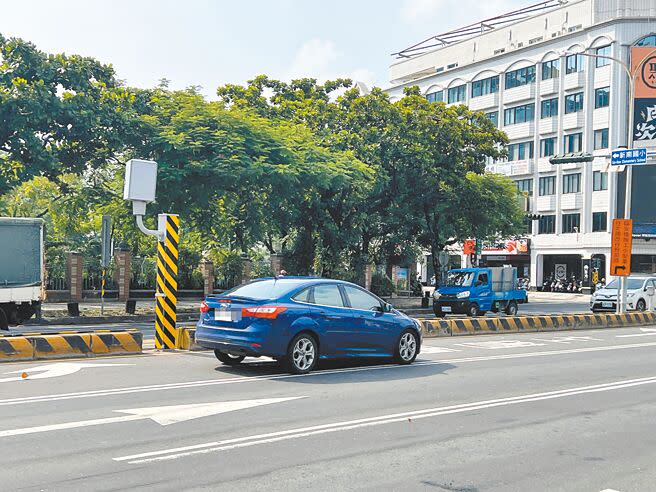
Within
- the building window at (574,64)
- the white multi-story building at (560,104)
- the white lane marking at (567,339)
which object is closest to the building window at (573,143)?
the white multi-story building at (560,104)

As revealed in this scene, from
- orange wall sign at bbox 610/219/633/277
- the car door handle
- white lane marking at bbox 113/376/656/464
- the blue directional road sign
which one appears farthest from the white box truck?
orange wall sign at bbox 610/219/633/277

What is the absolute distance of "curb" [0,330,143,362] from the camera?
12.7 metres

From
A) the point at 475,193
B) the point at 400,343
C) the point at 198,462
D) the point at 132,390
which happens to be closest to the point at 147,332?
the point at 400,343

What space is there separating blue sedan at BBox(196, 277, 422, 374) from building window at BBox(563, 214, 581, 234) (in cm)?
5428

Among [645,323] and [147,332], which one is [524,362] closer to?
[147,332]

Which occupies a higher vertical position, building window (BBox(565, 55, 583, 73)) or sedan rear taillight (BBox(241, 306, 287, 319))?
building window (BBox(565, 55, 583, 73))

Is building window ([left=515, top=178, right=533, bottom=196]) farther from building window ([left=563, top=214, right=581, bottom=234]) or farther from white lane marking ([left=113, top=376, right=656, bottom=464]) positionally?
white lane marking ([left=113, top=376, right=656, bottom=464])

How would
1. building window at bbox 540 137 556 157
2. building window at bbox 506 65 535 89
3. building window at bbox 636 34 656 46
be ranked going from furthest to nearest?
1. building window at bbox 506 65 535 89
2. building window at bbox 540 137 556 157
3. building window at bbox 636 34 656 46

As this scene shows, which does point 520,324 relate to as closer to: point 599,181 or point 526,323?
point 526,323

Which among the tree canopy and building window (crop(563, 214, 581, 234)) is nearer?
the tree canopy

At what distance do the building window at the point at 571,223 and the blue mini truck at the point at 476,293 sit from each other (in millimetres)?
34902

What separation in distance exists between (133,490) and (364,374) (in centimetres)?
693

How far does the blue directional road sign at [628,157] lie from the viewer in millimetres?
25953

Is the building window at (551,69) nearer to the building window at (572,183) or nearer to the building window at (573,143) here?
the building window at (573,143)
